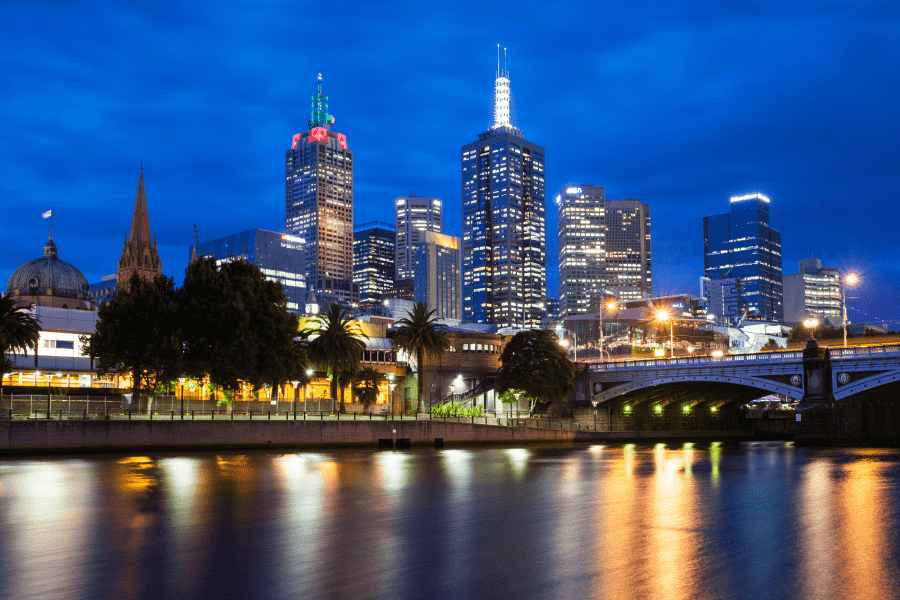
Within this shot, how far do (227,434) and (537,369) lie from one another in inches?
1737

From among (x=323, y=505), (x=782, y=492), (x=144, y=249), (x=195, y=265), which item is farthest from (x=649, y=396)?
(x=144, y=249)

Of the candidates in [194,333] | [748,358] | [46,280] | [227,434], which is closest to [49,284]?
[46,280]

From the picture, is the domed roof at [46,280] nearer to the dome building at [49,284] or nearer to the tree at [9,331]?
the dome building at [49,284]

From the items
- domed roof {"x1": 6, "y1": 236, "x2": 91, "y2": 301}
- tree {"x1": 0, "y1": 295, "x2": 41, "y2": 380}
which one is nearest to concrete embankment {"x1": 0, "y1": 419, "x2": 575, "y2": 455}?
tree {"x1": 0, "y1": 295, "x2": 41, "y2": 380}

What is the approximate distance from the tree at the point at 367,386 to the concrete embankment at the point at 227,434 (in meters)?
19.9

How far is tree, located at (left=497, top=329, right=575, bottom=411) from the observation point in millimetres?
102875

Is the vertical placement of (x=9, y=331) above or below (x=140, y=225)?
below

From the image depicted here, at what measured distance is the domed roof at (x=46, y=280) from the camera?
142875mm

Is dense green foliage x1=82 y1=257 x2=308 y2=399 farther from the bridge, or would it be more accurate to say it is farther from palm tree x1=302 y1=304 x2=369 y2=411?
the bridge

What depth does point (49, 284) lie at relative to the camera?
144 m

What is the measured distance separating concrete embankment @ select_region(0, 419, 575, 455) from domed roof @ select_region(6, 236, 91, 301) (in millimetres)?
87688

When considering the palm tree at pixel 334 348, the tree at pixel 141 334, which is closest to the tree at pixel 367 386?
the palm tree at pixel 334 348

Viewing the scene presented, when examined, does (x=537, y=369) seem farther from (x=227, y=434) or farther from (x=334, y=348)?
(x=227, y=434)

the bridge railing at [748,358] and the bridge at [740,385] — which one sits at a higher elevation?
the bridge railing at [748,358]
